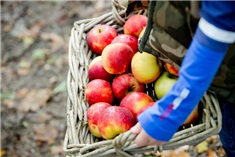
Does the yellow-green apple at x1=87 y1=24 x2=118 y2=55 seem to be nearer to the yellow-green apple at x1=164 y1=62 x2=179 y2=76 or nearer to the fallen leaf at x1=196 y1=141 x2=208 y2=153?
the yellow-green apple at x1=164 y1=62 x2=179 y2=76

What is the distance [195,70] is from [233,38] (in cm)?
12

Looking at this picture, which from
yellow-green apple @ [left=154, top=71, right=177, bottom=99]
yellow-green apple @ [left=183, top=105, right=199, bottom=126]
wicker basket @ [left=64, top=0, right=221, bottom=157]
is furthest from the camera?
yellow-green apple @ [left=154, top=71, right=177, bottom=99]

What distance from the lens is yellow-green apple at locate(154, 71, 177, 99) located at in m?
1.44

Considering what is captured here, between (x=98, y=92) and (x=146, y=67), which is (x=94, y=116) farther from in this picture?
(x=146, y=67)

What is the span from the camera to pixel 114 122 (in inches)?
52.9

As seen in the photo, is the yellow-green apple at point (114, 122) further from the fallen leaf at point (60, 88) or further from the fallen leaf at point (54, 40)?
the fallen leaf at point (54, 40)

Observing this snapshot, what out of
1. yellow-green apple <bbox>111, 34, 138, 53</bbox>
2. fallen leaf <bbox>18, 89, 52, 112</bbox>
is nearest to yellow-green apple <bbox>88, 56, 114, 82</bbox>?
yellow-green apple <bbox>111, 34, 138, 53</bbox>

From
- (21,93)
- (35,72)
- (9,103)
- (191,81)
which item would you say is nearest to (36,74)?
(35,72)

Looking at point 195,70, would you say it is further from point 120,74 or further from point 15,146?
point 15,146

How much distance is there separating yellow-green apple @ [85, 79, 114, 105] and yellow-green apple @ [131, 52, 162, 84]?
12 centimetres

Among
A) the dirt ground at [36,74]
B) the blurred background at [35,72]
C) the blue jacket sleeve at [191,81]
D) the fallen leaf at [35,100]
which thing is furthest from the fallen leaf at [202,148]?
the blue jacket sleeve at [191,81]

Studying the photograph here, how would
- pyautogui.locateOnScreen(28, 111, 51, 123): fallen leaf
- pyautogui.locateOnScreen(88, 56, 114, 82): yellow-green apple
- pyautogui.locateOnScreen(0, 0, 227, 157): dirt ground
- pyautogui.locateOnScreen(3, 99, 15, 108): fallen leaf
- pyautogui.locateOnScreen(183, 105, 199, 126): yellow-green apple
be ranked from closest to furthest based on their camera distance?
pyautogui.locateOnScreen(183, 105, 199, 126): yellow-green apple → pyautogui.locateOnScreen(88, 56, 114, 82): yellow-green apple → pyautogui.locateOnScreen(0, 0, 227, 157): dirt ground → pyautogui.locateOnScreen(28, 111, 51, 123): fallen leaf → pyautogui.locateOnScreen(3, 99, 15, 108): fallen leaf

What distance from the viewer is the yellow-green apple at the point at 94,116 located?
1.44 meters

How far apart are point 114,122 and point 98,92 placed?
0.19m
